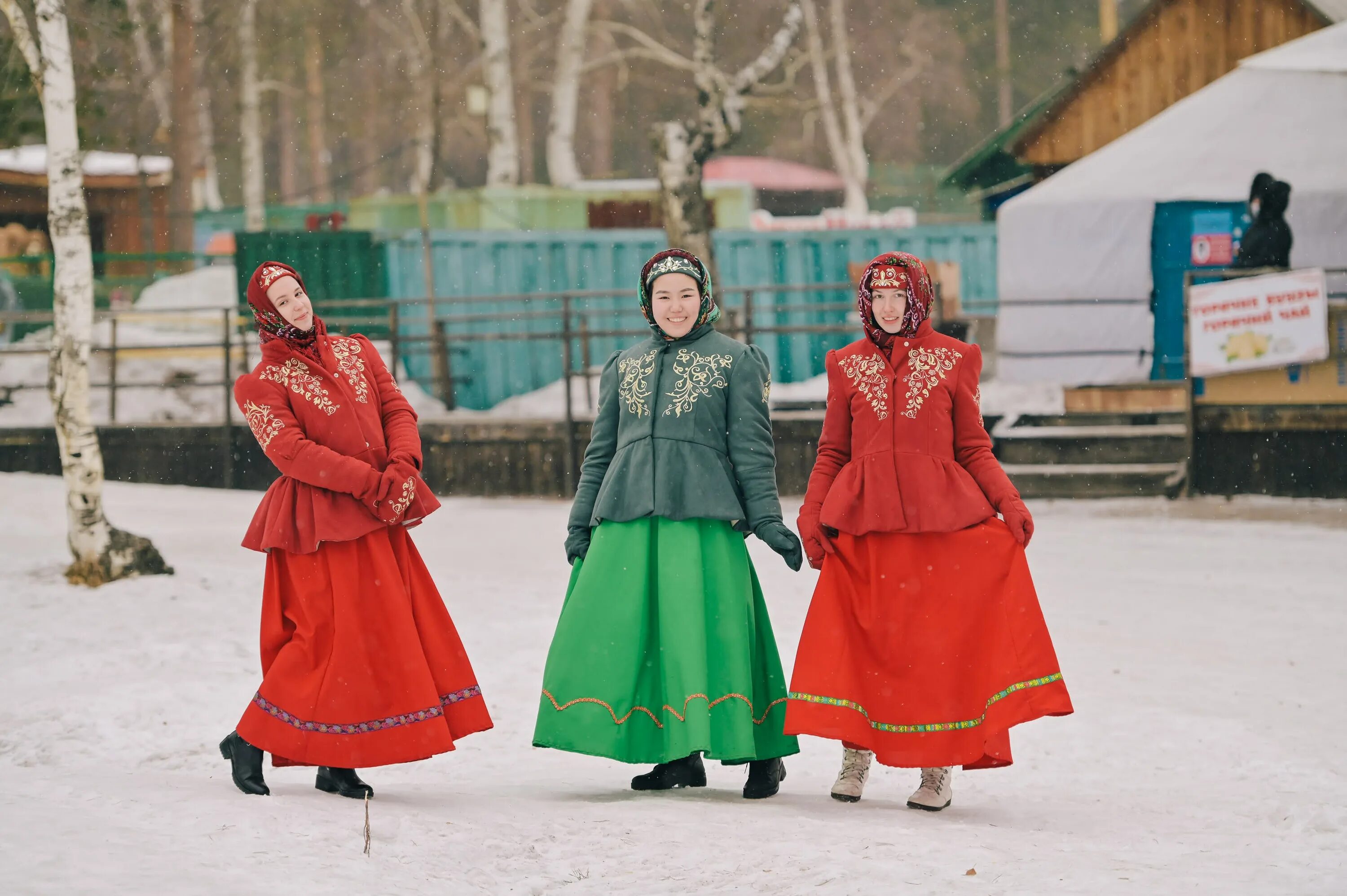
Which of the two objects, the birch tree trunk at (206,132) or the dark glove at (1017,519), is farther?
the birch tree trunk at (206,132)

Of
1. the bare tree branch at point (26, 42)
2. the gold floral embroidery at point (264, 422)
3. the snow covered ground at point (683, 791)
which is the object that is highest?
the bare tree branch at point (26, 42)

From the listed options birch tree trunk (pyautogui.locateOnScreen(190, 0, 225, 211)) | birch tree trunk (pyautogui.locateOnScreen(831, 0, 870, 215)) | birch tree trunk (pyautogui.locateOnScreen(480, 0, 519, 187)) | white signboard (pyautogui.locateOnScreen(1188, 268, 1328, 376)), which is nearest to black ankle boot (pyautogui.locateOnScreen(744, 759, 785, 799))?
white signboard (pyautogui.locateOnScreen(1188, 268, 1328, 376))

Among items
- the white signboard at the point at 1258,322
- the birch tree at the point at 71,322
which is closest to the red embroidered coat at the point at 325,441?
the birch tree at the point at 71,322

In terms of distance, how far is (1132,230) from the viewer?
15.7 meters

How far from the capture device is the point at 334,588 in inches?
170

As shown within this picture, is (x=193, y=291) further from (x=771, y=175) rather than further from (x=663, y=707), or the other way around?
(x=663, y=707)

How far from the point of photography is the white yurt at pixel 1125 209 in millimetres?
15188

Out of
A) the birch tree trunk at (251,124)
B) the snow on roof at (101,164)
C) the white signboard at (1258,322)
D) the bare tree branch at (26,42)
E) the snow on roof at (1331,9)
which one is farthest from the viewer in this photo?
the birch tree trunk at (251,124)

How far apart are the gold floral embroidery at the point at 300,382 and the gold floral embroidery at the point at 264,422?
0.09 meters

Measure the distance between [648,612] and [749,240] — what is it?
15.2 meters

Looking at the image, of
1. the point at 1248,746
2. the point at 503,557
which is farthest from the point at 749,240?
the point at 1248,746

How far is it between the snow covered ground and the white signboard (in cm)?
208

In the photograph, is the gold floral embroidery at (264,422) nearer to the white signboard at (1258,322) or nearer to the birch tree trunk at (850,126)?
the white signboard at (1258,322)

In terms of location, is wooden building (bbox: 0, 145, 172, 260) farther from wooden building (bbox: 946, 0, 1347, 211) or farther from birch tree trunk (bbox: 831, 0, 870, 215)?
wooden building (bbox: 946, 0, 1347, 211)
